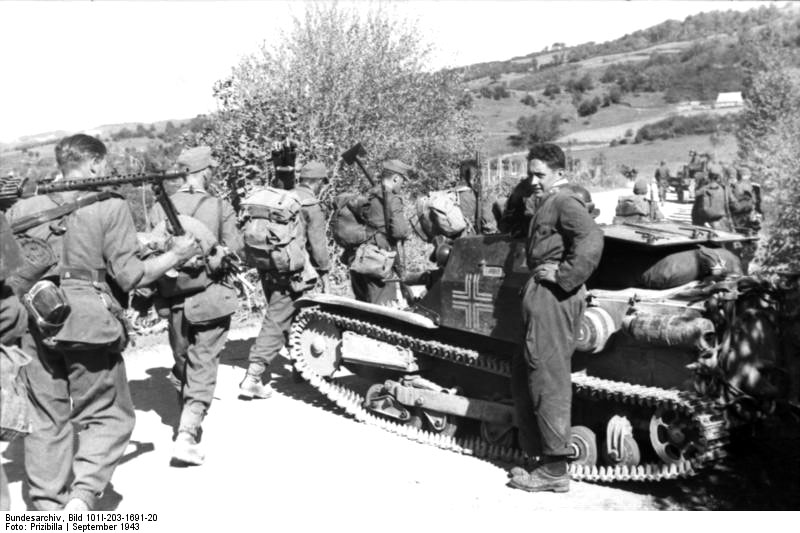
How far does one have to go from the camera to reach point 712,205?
14.2 m

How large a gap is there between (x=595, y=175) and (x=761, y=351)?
1443 inches

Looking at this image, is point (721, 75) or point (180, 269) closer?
point (180, 269)

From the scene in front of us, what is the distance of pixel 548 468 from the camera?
19.8 feet

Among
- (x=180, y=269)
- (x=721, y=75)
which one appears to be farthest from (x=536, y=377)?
(x=721, y=75)

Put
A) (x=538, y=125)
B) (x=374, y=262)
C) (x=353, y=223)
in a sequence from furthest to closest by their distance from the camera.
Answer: (x=538, y=125) < (x=353, y=223) < (x=374, y=262)

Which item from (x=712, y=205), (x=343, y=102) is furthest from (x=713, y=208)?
(x=343, y=102)

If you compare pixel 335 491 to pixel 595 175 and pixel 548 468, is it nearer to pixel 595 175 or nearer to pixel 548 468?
pixel 548 468

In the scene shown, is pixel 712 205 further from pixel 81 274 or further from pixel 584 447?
pixel 81 274

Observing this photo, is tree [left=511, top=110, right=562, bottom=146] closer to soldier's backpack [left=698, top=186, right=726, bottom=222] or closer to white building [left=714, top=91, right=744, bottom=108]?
white building [left=714, top=91, right=744, bottom=108]

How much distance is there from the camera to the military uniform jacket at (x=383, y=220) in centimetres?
877

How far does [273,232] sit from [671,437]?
3868 millimetres

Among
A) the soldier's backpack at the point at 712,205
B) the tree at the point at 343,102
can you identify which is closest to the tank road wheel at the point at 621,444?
the tree at the point at 343,102

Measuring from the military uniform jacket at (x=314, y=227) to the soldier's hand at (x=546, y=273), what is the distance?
3.23m

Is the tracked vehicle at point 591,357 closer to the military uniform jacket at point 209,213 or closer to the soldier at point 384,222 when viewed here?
the soldier at point 384,222
